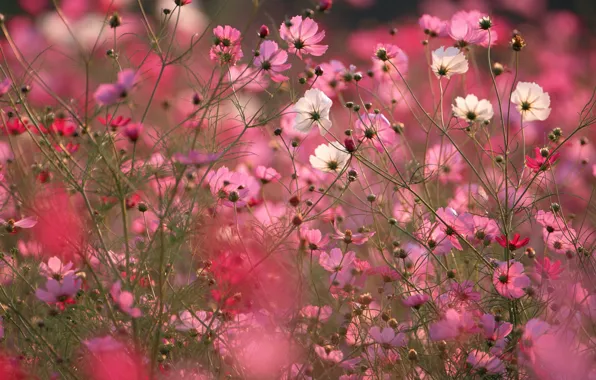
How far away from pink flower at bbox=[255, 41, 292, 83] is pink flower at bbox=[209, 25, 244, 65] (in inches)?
1.2

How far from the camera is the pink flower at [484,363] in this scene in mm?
906

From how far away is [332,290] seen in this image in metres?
1.08

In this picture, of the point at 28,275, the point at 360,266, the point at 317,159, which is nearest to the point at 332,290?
the point at 360,266

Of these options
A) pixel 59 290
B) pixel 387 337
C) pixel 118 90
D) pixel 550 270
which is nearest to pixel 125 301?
pixel 59 290

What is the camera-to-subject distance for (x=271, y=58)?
992 mm

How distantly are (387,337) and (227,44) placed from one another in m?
0.42

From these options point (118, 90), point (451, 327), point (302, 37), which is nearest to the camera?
point (118, 90)

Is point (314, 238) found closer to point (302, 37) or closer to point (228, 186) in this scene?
point (228, 186)

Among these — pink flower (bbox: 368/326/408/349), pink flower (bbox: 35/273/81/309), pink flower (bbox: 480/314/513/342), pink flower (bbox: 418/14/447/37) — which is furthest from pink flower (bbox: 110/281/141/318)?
pink flower (bbox: 418/14/447/37)

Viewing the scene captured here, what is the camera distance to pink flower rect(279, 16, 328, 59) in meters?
1.01

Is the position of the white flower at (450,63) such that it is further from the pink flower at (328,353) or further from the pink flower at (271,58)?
the pink flower at (328,353)

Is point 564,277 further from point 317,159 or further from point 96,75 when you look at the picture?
point 96,75

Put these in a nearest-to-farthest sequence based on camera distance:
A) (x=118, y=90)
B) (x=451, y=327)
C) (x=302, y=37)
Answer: (x=118, y=90)
(x=451, y=327)
(x=302, y=37)

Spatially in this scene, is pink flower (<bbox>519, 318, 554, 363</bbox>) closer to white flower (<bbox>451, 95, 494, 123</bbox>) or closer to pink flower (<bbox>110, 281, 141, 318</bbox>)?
white flower (<bbox>451, 95, 494, 123</bbox>)
